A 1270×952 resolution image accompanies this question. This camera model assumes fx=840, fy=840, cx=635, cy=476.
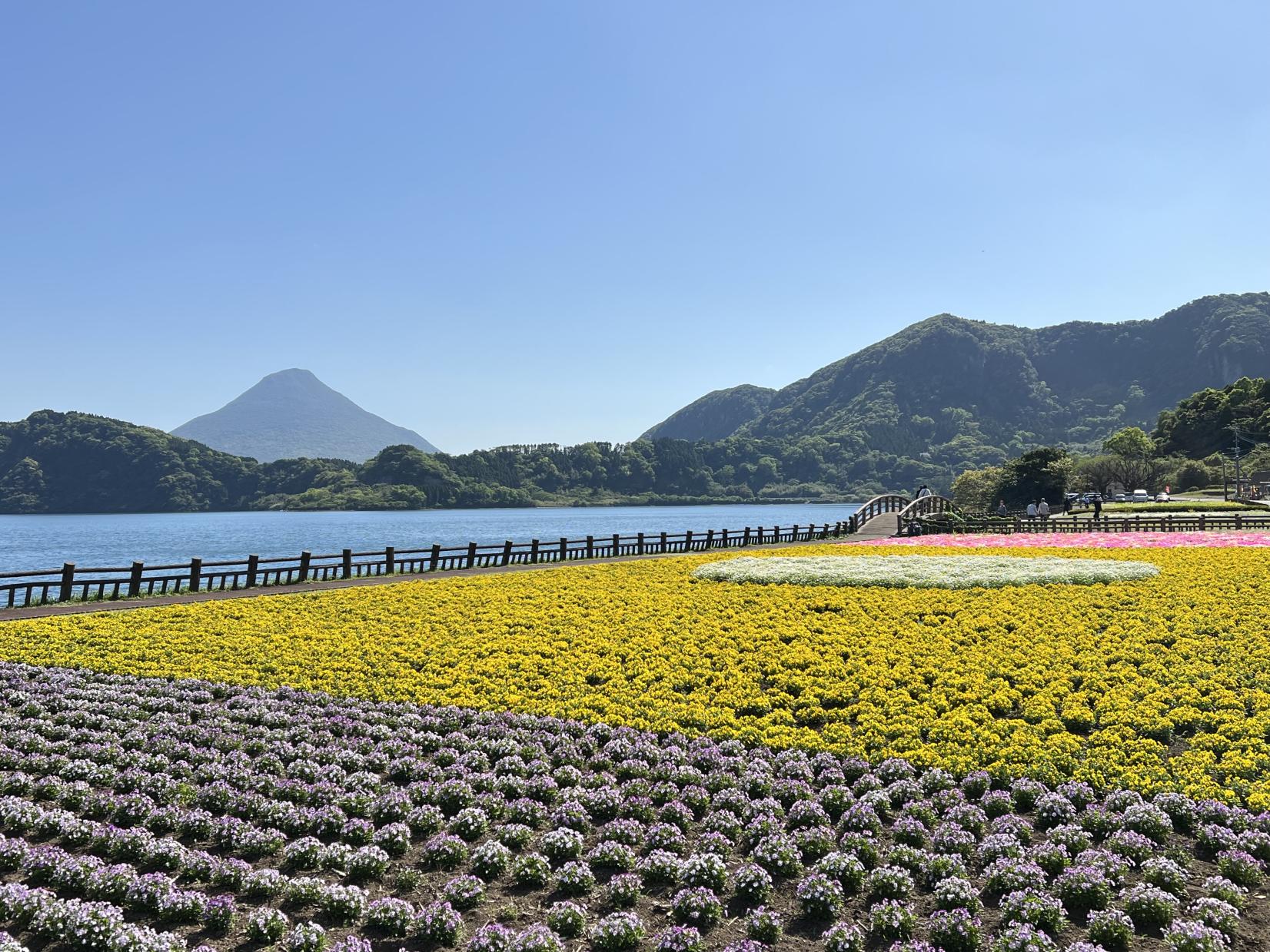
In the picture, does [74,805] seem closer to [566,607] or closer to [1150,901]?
[1150,901]

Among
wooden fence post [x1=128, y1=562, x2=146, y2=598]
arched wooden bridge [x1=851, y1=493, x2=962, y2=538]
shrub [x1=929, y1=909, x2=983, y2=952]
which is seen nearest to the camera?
shrub [x1=929, y1=909, x2=983, y2=952]

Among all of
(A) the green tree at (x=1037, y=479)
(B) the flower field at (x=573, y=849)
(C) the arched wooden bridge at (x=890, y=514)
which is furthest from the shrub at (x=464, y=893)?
(A) the green tree at (x=1037, y=479)

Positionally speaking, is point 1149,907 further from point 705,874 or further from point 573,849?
point 573,849

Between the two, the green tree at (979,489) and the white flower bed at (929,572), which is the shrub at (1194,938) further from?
the green tree at (979,489)

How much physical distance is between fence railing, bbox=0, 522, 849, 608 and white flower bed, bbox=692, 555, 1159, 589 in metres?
8.48

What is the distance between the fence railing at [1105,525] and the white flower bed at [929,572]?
82.3 ft

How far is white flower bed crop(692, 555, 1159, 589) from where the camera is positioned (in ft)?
74.4

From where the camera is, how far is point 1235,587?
20.0m

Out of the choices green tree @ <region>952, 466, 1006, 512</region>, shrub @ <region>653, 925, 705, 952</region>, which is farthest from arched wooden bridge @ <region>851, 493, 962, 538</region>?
shrub @ <region>653, 925, 705, 952</region>

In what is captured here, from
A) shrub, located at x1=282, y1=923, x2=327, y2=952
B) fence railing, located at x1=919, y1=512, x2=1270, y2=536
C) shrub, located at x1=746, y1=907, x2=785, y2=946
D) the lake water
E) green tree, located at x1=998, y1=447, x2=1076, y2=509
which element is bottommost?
the lake water

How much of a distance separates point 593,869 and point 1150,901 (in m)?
4.24

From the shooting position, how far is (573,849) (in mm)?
7238

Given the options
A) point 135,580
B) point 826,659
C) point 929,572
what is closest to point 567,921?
point 826,659

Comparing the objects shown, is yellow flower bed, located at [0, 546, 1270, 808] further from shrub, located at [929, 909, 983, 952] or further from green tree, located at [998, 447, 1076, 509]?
green tree, located at [998, 447, 1076, 509]
